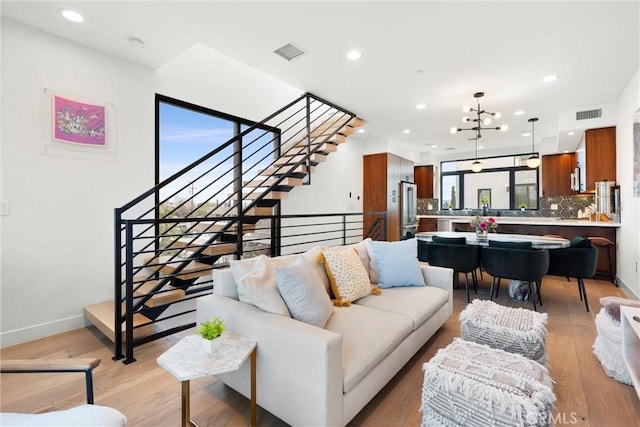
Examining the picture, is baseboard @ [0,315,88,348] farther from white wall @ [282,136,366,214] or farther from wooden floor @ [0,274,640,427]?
white wall @ [282,136,366,214]

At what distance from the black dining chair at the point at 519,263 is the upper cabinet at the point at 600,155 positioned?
271 cm

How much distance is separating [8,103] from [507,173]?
Result: 369 inches

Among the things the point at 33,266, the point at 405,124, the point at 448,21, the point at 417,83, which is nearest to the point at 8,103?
the point at 33,266

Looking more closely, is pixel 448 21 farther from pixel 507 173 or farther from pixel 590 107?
pixel 507 173

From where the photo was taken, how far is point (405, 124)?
6.01 m

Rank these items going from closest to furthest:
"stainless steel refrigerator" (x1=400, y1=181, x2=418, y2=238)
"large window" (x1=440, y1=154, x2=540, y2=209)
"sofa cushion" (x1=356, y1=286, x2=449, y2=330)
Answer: "sofa cushion" (x1=356, y1=286, x2=449, y2=330), "stainless steel refrigerator" (x1=400, y1=181, x2=418, y2=238), "large window" (x1=440, y1=154, x2=540, y2=209)

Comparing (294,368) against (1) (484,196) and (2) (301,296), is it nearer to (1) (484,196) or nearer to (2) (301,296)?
(2) (301,296)

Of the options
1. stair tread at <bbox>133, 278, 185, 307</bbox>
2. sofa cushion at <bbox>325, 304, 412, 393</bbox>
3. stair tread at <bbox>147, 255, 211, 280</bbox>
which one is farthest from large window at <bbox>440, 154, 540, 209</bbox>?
stair tread at <bbox>133, 278, 185, 307</bbox>

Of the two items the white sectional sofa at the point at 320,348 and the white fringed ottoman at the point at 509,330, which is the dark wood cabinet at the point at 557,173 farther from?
the white sectional sofa at the point at 320,348

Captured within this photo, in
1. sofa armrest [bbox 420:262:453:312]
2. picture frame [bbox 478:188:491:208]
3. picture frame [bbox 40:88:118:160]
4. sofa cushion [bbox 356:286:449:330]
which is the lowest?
sofa cushion [bbox 356:286:449:330]

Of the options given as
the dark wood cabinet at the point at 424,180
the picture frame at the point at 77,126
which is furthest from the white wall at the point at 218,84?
the dark wood cabinet at the point at 424,180

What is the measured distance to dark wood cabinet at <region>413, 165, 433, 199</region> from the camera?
8.85 m

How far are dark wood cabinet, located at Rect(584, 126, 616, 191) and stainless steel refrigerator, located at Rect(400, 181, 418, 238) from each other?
3367 millimetres

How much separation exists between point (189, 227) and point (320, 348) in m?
3.19
